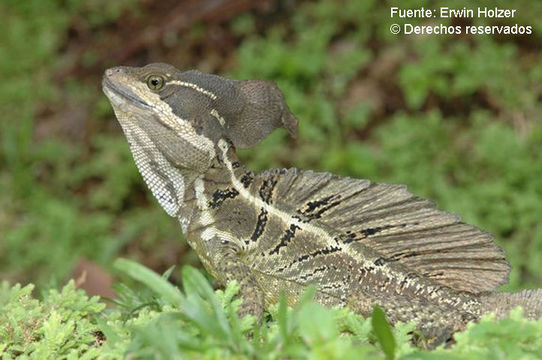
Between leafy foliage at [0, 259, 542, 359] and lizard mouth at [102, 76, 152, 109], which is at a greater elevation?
lizard mouth at [102, 76, 152, 109]

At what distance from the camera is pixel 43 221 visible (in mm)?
8016

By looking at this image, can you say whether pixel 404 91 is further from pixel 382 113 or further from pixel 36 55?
pixel 36 55

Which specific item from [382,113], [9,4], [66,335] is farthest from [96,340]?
[9,4]

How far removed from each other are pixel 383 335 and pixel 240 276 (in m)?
1.07

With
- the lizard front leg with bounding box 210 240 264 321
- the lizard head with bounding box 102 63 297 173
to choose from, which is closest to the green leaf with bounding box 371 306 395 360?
the lizard front leg with bounding box 210 240 264 321

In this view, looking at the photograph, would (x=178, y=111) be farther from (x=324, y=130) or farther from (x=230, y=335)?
(x=324, y=130)

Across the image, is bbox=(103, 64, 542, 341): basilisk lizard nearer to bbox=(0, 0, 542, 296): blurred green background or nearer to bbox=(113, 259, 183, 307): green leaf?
bbox=(113, 259, 183, 307): green leaf

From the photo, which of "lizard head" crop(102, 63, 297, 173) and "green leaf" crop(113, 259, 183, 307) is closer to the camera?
"green leaf" crop(113, 259, 183, 307)

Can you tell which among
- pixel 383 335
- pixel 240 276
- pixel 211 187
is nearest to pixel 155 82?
pixel 211 187

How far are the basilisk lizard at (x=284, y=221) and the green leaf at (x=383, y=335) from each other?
23.2 inches

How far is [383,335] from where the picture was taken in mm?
2465

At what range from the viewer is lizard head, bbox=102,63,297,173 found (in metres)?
3.78

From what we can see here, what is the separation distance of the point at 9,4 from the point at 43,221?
3.62m

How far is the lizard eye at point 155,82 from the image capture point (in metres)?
3.78
